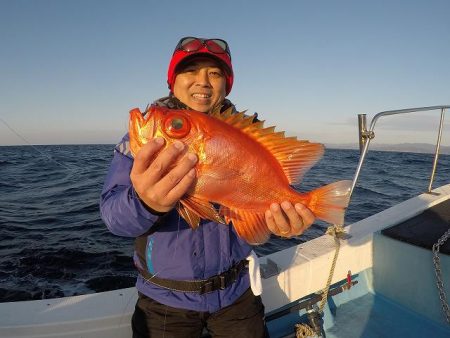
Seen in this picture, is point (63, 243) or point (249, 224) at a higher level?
point (249, 224)

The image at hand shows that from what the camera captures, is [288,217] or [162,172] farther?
[288,217]

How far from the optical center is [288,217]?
2.15 meters

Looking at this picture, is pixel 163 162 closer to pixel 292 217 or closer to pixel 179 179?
pixel 179 179

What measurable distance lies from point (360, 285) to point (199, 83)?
347 centimetres

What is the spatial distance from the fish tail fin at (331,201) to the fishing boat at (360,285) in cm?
140

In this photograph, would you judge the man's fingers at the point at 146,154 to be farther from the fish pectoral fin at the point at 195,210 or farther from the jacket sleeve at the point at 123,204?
the fish pectoral fin at the point at 195,210

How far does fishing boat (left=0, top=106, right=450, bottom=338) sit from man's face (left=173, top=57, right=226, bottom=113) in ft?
5.97

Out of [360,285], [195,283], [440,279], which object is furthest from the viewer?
[360,285]

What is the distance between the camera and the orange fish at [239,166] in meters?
1.88

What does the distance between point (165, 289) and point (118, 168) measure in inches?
38.5

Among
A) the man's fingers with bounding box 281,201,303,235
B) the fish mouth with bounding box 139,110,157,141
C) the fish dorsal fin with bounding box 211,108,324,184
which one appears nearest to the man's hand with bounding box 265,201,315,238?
the man's fingers with bounding box 281,201,303,235

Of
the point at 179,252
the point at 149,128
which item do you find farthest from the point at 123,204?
the point at 179,252

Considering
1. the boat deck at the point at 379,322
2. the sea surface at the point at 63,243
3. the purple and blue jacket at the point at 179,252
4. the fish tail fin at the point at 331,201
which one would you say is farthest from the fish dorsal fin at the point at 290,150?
the sea surface at the point at 63,243

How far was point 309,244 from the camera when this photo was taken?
4012 mm
